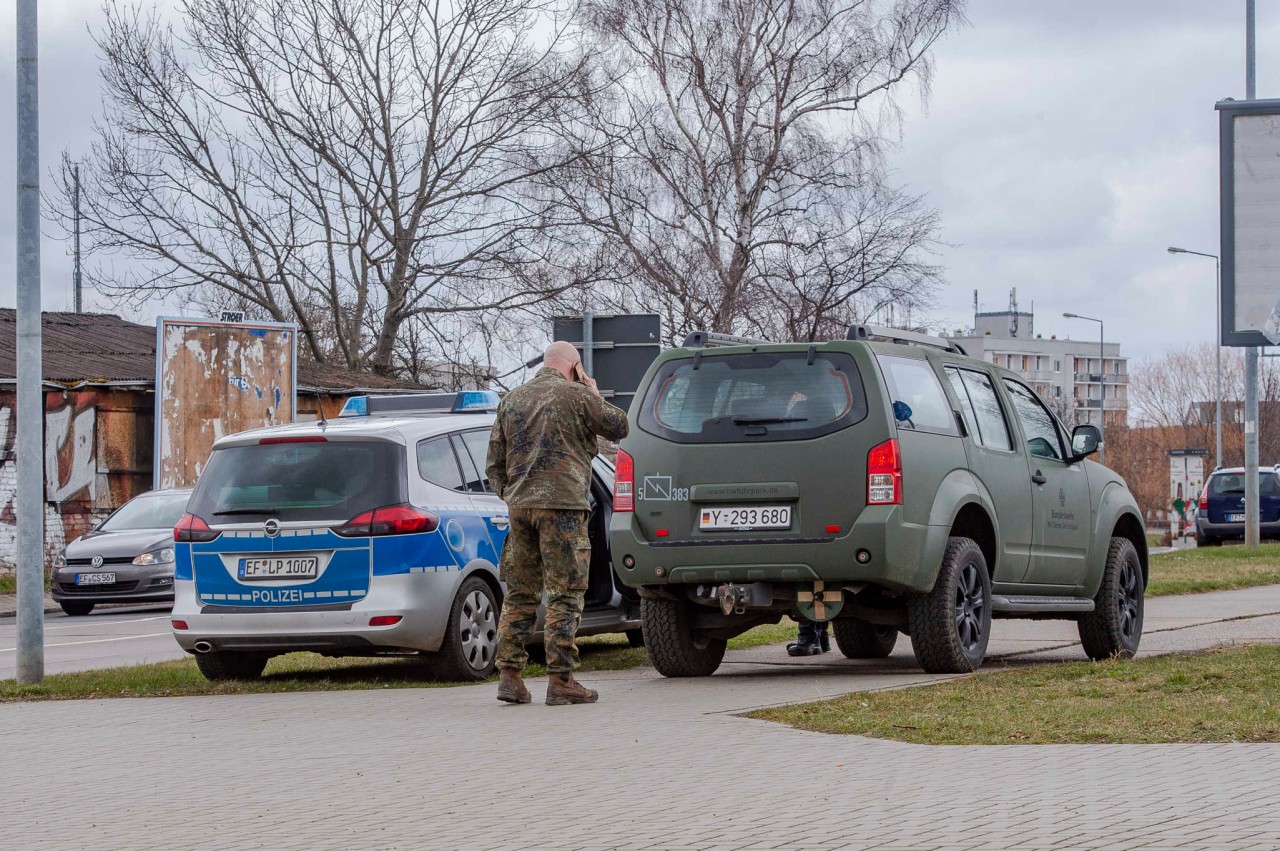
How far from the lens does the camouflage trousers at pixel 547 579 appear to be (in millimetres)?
9281

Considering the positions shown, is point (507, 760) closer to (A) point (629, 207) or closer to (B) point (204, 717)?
(B) point (204, 717)

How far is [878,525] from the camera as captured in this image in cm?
975

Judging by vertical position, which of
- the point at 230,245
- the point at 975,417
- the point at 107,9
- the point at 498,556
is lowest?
the point at 498,556

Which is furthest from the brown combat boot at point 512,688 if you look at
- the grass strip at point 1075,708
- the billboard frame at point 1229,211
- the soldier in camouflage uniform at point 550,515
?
the billboard frame at point 1229,211

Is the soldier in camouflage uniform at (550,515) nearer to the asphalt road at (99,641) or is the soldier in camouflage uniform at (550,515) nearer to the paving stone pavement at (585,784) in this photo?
the paving stone pavement at (585,784)

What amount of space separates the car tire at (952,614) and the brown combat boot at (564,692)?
2.07m

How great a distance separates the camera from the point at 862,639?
1235 cm

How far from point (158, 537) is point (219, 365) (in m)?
7.50

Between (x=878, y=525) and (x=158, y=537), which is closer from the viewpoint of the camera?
(x=878, y=525)

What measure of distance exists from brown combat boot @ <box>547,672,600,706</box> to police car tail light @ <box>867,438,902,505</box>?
1.94m

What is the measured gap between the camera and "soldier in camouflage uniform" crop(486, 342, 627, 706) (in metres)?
9.29

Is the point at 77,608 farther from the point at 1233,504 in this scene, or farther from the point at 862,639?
the point at 1233,504

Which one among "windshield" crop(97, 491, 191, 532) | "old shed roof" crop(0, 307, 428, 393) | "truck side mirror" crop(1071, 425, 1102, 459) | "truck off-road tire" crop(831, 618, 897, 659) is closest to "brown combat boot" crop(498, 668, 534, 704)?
"truck off-road tire" crop(831, 618, 897, 659)

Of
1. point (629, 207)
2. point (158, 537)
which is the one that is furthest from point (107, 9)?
point (158, 537)
